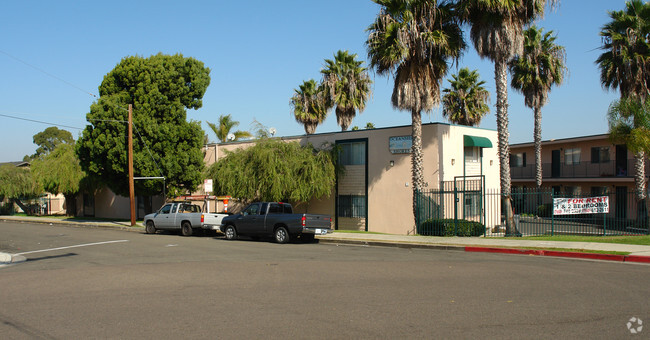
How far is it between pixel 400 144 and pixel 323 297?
1775 centimetres

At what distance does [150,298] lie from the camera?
30.3ft

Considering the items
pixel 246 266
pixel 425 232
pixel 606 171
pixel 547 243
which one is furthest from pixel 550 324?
pixel 606 171

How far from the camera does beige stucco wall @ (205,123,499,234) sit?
25.1 m

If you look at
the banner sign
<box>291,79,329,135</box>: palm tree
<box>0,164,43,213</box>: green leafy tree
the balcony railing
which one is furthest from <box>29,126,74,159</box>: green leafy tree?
the banner sign

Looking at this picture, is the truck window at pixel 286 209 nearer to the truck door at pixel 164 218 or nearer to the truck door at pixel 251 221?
the truck door at pixel 251 221

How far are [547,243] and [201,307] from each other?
42.2 feet

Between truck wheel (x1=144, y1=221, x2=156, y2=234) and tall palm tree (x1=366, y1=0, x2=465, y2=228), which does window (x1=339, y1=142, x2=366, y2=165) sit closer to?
tall palm tree (x1=366, y1=0, x2=465, y2=228)

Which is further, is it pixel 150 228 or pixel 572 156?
pixel 572 156

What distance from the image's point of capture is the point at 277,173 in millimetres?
25891

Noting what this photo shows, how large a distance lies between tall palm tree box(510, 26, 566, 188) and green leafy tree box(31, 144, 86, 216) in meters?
33.6

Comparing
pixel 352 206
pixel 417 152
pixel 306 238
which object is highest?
pixel 417 152

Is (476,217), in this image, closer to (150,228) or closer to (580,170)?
(580,170)

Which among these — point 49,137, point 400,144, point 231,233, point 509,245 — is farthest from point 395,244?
point 49,137

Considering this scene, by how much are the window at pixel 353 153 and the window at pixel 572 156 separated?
19.8 meters
